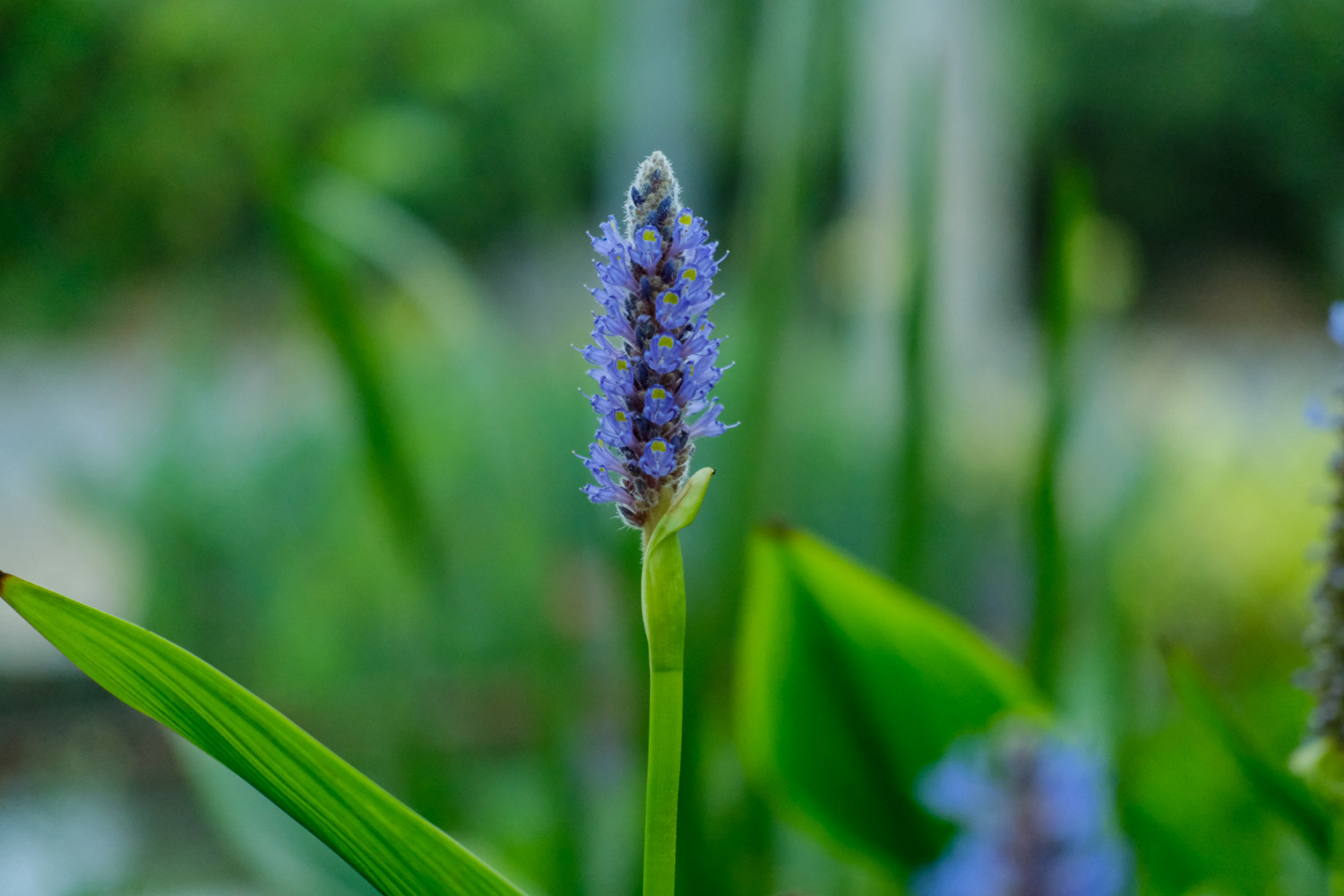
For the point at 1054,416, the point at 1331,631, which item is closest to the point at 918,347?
the point at 1054,416

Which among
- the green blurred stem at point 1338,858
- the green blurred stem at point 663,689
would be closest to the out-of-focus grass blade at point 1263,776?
the green blurred stem at point 1338,858

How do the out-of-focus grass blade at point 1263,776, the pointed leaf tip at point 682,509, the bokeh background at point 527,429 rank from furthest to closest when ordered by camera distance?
the bokeh background at point 527,429
the out-of-focus grass blade at point 1263,776
the pointed leaf tip at point 682,509

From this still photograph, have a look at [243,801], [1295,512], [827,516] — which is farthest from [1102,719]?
[1295,512]

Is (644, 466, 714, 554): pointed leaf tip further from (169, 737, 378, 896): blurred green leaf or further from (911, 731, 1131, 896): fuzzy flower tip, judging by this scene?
(169, 737, 378, 896): blurred green leaf

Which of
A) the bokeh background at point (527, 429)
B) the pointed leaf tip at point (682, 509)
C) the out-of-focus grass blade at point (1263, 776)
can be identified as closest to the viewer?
the pointed leaf tip at point (682, 509)

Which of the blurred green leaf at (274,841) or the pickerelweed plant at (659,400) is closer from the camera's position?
the pickerelweed plant at (659,400)

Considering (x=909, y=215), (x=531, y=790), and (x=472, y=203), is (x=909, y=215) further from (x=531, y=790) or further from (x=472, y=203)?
(x=472, y=203)

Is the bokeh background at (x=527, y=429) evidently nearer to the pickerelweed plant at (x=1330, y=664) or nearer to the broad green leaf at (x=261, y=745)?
the pickerelweed plant at (x=1330, y=664)

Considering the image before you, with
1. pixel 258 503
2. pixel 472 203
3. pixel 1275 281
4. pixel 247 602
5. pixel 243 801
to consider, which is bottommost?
pixel 243 801
